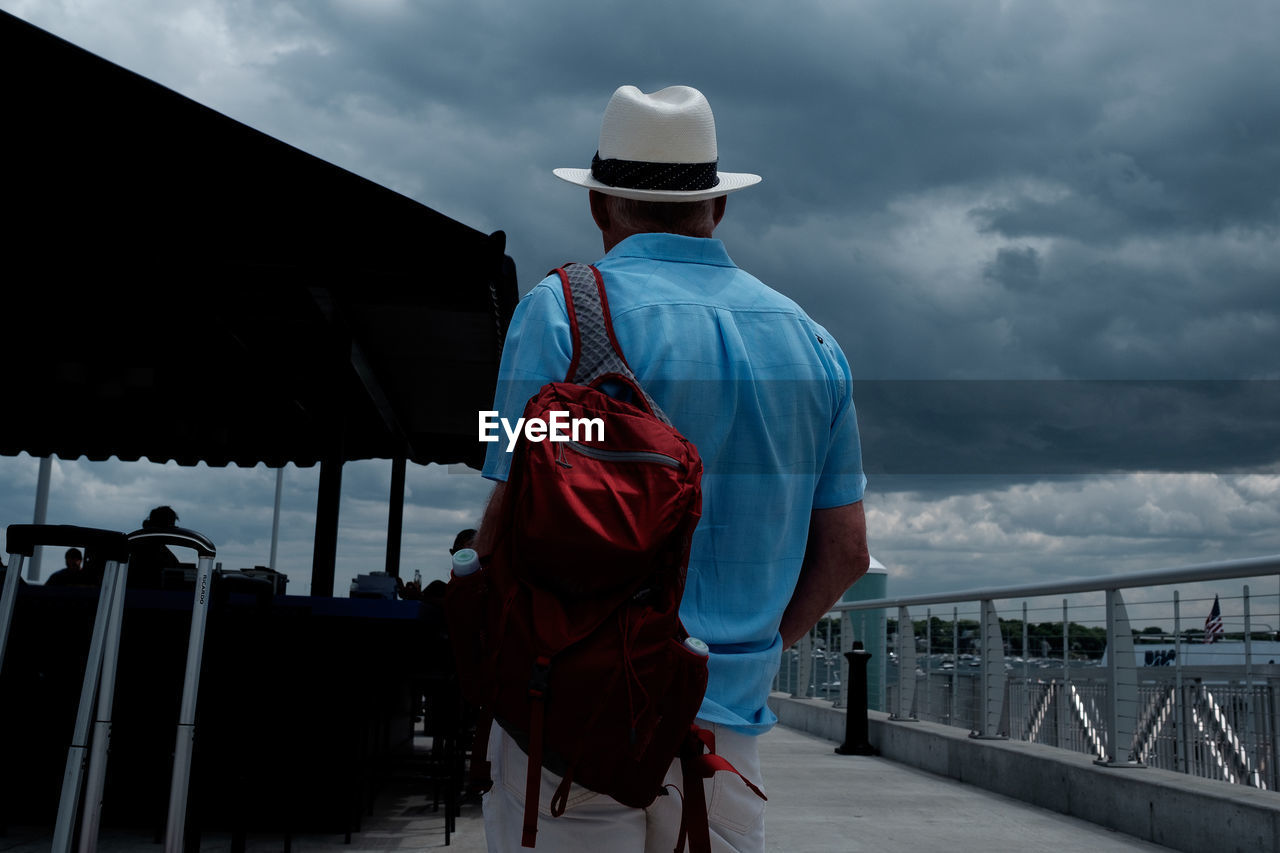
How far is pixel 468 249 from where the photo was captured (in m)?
6.40

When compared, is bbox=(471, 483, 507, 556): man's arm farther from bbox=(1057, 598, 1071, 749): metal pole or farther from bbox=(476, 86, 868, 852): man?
bbox=(1057, 598, 1071, 749): metal pole

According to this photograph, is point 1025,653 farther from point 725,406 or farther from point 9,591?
point 725,406

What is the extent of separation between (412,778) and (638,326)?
5.25m

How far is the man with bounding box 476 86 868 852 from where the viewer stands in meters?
1.45

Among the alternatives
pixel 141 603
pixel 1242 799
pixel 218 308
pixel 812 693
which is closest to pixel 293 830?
pixel 141 603

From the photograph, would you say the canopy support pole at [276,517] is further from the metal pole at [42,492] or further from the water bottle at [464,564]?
the water bottle at [464,564]

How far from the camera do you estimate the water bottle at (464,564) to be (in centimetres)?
136

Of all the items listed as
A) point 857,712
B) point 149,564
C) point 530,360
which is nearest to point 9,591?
point 530,360

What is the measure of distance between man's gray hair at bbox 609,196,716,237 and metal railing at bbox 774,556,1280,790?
4457 millimetres

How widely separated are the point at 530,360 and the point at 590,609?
36cm

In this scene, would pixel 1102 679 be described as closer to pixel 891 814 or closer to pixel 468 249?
pixel 891 814

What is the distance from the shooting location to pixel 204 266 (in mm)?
6902

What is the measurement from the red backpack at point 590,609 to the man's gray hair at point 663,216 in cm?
48

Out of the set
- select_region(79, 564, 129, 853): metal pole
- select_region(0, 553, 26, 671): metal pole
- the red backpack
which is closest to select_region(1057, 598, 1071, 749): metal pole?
select_region(79, 564, 129, 853): metal pole
